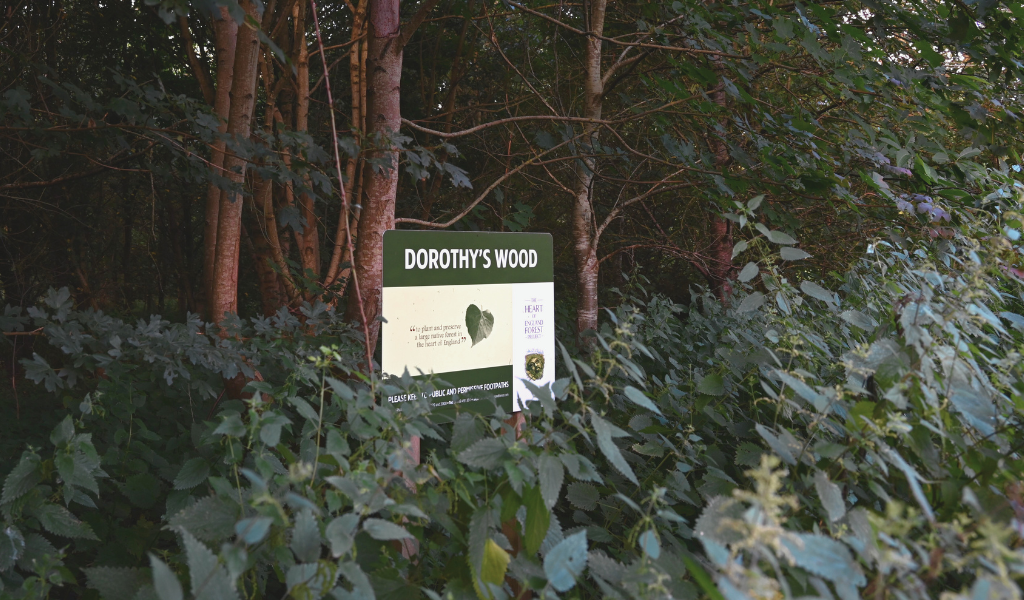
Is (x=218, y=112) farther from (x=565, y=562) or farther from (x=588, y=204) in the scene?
(x=565, y=562)

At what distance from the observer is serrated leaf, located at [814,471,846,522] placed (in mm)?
1185

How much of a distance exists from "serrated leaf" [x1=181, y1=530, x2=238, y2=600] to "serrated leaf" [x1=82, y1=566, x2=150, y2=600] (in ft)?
1.00

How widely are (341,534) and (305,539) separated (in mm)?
70

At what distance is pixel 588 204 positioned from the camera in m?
4.70

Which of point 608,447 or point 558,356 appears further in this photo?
point 558,356

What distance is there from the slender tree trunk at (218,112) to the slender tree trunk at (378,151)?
102cm

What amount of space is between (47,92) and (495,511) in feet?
18.6

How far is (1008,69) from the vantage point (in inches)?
121

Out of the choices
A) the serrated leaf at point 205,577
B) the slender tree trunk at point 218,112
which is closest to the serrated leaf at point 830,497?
the serrated leaf at point 205,577

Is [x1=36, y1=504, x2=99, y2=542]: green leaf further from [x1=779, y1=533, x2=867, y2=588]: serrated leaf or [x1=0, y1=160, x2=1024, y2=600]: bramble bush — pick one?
[x1=779, y1=533, x2=867, y2=588]: serrated leaf

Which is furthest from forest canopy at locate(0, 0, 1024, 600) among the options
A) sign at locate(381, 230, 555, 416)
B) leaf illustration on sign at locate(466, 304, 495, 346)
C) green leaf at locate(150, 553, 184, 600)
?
leaf illustration on sign at locate(466, 304, 495, 346)

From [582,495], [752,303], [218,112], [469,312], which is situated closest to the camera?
[752,303]

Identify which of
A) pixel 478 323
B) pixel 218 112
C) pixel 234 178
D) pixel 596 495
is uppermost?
pixel 218 112

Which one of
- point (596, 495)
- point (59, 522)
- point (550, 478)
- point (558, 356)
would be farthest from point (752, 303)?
point (558, 356)
